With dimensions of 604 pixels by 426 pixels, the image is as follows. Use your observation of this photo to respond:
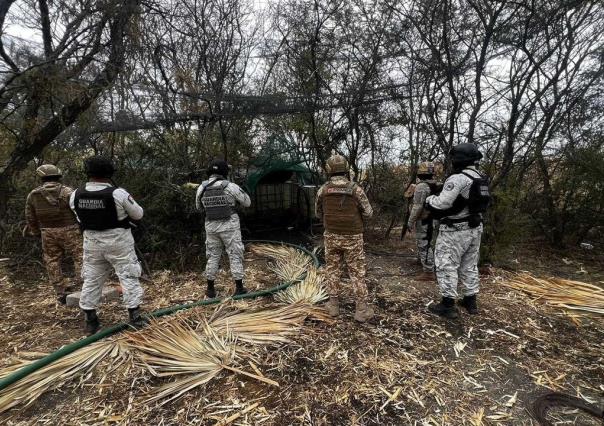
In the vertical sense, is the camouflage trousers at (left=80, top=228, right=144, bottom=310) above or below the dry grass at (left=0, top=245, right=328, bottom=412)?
above

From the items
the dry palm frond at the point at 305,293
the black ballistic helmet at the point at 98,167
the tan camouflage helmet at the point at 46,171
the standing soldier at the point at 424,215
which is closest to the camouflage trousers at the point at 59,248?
the tan camouflage helmet at the point at 46,171

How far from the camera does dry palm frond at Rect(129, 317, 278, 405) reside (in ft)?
8.33

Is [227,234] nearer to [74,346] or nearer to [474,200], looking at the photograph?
[74,346]

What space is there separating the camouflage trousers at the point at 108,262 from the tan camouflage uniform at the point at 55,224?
3.79 ft

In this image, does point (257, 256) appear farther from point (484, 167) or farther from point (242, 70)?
point (484, 167)

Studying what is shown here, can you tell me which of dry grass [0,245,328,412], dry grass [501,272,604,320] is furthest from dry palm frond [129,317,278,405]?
dry grass [501,272,604,320]

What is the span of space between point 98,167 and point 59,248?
182 cm

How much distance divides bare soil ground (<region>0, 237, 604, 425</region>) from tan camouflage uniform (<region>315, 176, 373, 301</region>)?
0.38 m

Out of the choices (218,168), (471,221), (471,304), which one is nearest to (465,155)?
(471,221)

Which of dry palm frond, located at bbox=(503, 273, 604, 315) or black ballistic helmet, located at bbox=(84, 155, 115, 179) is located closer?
black ballistic helmet, located at bbox=(84, 155, 115, 179)

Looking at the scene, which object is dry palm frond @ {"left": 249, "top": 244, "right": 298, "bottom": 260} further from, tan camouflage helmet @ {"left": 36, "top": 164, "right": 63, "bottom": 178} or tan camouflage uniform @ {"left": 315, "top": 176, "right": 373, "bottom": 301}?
tan camouflage helmet @ {"left": 36, "top": 164, "right": 63, "bottom": 178}

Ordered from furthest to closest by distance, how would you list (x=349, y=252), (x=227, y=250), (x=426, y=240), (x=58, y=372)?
(x=426, y=240) < (x=227, y=250) < (x=349, y=252) < (x=58, y=372)

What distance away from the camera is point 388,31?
6.09 meters

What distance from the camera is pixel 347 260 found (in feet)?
12.0
